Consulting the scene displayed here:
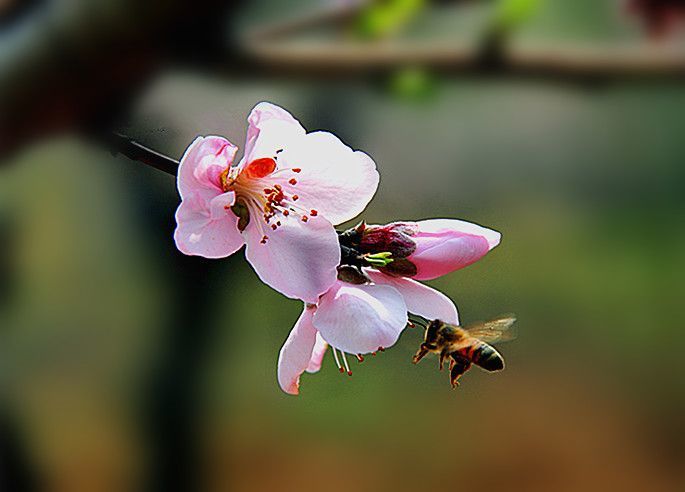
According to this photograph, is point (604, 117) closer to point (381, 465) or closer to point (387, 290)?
point (381, 465)

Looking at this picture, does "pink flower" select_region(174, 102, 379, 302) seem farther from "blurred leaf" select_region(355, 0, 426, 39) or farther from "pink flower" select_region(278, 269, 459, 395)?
"blurred leaf" select_region(355, 0, 426, 39)

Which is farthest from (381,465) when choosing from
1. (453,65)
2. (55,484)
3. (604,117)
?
(453,65)

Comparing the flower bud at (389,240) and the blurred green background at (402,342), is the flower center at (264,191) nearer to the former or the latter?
the flower bud at (389,240)

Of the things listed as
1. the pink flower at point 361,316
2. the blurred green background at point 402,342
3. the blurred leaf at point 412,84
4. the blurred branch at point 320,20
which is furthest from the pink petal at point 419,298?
the blurred green background at point 402,342

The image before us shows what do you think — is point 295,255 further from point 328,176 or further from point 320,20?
point 320,20

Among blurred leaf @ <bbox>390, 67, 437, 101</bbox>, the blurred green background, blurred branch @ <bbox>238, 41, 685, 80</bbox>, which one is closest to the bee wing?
blurred branch @ <bbox>238, 41, 685, 80</bbox>

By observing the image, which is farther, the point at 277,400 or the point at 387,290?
the point at 277,400
